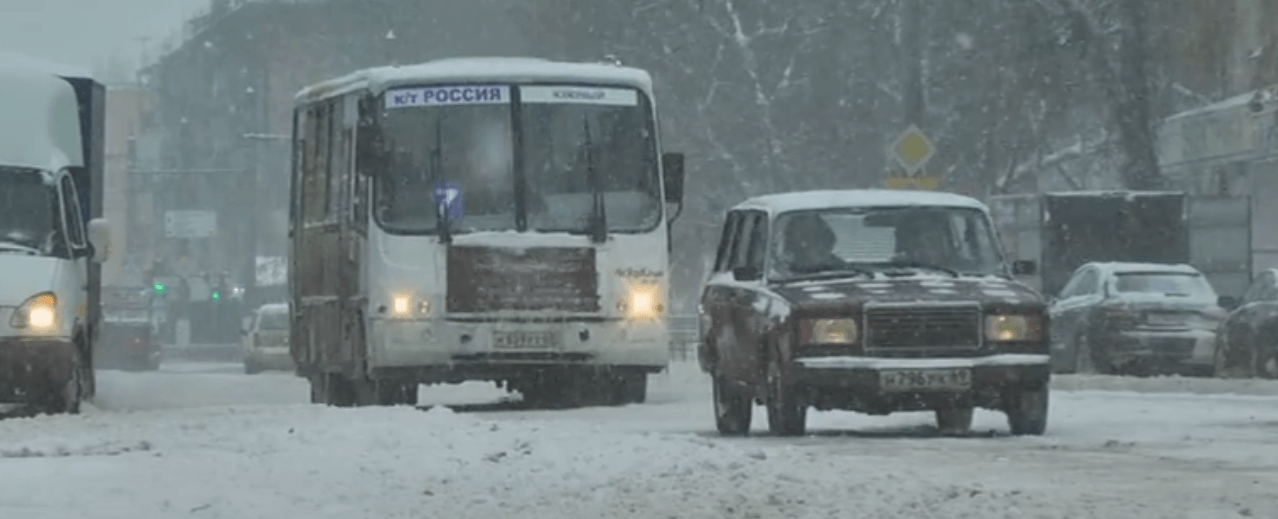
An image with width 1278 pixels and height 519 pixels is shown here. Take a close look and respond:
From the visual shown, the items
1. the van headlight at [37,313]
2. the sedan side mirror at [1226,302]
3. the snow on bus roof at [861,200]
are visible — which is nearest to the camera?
the snow on bus roof at [861,200]

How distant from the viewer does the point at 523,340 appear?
84.5ft

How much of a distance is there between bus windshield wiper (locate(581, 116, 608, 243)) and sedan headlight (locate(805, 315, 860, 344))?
7.02 meters

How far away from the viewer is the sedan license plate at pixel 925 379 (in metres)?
19.1

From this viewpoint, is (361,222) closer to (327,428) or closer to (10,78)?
(10,78)

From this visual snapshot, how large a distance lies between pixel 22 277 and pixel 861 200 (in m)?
7.04

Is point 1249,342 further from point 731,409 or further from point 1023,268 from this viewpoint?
point 731,409

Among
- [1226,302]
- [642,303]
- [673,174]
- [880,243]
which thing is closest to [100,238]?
[642,303]

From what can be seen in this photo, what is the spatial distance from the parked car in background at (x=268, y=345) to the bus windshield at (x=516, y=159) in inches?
1196

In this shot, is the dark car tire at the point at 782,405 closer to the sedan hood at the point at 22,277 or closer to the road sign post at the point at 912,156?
the sedan hood at the point at 22,277

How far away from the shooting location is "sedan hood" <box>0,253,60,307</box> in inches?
925

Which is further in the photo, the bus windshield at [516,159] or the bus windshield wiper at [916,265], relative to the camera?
the bus windshield at [516,159]

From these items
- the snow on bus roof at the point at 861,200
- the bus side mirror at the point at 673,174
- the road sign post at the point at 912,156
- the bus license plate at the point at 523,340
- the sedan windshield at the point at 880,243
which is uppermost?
the road sign post at the point at 912,156

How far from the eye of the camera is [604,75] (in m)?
26.6

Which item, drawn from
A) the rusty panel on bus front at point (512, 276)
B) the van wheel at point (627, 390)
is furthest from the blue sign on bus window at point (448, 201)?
the van wheel at point (627, 390)
